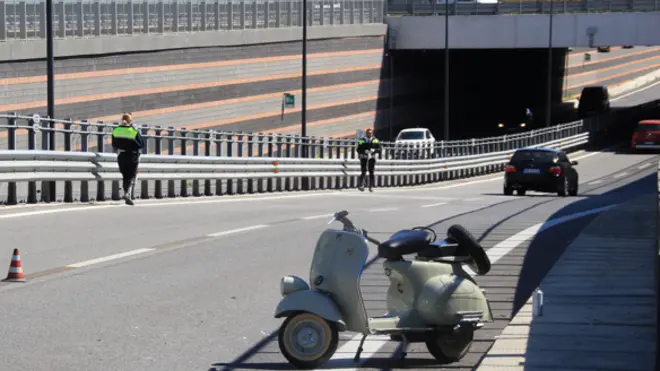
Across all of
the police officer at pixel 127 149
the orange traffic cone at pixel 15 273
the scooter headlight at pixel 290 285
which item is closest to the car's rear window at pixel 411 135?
the police officer at pixel 127 149

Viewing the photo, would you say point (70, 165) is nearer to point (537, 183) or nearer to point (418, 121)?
point (537, 183)

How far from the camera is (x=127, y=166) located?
74.0 feet

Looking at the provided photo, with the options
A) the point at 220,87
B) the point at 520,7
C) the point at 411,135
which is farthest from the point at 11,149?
the point at 520,7

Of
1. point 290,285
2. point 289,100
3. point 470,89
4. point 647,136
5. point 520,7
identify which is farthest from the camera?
point 470,89

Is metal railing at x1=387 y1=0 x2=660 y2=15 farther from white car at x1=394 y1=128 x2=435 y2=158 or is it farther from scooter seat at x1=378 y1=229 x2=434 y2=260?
scooter seat at x1=378 y1=229 x2=434 y2=260

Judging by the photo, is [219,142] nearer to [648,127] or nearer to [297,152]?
[297,152]

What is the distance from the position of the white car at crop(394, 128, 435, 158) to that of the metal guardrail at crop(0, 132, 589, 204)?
853 millimetres

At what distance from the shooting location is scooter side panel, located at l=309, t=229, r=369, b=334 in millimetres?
8266

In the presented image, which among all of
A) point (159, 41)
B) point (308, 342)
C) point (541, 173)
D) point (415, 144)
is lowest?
point (415, 144)

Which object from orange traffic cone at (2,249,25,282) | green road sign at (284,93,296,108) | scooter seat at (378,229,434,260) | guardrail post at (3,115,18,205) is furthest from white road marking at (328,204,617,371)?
green road sign at (284,93,296,108)

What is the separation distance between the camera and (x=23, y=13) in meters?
39.4

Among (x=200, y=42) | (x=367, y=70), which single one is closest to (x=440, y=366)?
(x=200, y=42)

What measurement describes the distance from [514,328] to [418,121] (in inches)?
2862

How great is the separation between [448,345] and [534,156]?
27923 mm
